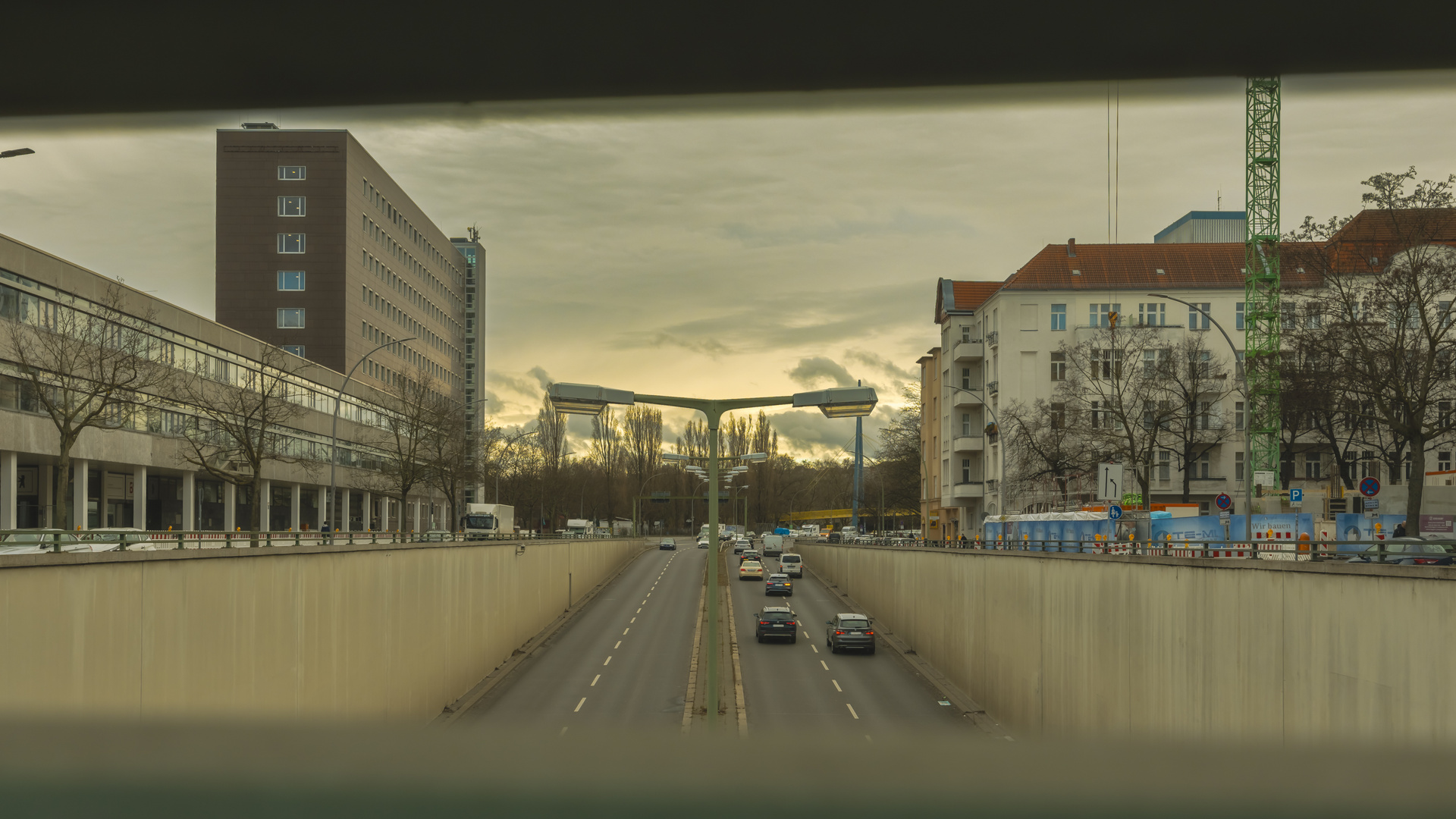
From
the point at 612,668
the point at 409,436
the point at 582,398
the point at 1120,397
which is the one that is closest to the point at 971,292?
the point at 1120,397

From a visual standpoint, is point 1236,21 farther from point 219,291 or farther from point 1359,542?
point 219,291

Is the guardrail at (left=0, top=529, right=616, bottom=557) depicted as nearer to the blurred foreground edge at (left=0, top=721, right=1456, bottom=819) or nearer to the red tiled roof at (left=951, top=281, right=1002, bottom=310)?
the blurred foreground edge at (left=0, top=721, right=1456, bottom=819)

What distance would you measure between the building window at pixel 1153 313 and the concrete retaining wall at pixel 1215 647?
3694 centimetres

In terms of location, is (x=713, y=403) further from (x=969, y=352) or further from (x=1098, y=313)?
(x=969, y=352)

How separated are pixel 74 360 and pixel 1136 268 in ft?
186

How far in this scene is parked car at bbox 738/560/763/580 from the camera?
7712 centimetres

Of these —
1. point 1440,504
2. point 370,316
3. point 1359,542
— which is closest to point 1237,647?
point 1359,542

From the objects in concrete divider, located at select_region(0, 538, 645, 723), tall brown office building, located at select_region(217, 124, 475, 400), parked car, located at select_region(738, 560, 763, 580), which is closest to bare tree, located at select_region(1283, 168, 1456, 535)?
concrete divider, located at select_region(0, 538, 645, 723)

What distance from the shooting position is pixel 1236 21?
9.11 ft

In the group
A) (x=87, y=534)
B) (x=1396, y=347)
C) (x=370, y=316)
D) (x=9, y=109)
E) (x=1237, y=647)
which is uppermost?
(x=370, y=316)

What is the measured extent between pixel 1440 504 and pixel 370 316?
227 ft

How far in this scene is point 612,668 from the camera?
136 feet

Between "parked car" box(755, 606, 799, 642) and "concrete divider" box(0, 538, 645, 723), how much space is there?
14.1 metres

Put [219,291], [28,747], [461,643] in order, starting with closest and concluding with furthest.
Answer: [28,747] → [461,643] → [219,291]
